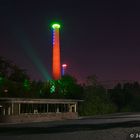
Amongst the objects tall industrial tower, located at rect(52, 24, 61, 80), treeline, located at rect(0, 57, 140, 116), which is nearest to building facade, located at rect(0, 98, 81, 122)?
treeline, located at rect(0, 57, 140, 116)

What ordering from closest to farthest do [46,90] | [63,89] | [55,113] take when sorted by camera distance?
[55,113] → [46,90] → [63,89]

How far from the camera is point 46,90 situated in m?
82.7

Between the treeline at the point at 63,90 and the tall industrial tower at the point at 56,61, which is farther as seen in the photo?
the tall industrial tower at the point at 56,61

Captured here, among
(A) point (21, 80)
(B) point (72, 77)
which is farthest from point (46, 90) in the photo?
(B) point (72, 77)

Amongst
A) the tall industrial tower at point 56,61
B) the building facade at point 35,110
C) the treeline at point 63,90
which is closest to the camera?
the building facade at point 35,110

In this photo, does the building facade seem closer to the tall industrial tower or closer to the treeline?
the treeline

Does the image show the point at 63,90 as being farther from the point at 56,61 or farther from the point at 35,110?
the point at 35,110

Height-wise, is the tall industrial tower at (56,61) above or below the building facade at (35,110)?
above

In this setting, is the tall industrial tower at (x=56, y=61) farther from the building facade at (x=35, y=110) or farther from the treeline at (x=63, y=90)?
the building facade at (x=35, y=110)

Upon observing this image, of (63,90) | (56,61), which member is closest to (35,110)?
(63,90)

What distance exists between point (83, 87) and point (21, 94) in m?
26.1

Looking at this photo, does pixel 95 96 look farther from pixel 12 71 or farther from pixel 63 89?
pixel 12 71

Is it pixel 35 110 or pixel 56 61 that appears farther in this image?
pixel 56 61

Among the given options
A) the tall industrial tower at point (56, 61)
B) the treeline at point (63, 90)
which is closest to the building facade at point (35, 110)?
the treeline at point (63, 90)
